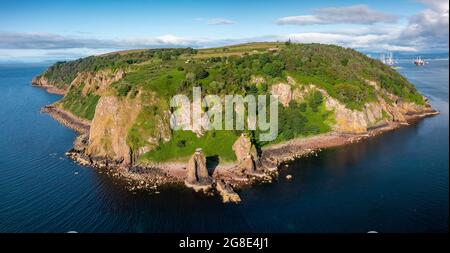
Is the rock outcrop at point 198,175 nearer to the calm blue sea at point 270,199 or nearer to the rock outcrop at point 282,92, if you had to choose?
the calm blue sea at point 270,199

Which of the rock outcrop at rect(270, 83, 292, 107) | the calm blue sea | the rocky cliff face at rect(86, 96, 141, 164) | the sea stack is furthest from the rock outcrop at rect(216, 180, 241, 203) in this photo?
the rock outcrop at rect(270, 83, 292, 107)

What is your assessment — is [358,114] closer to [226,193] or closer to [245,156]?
[245,156]

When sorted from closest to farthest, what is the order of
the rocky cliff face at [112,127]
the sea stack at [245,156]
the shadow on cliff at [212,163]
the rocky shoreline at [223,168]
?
the rocky shoreline at [223,168] < the sea stack at [245,156] < the shadow on cliff at [212,163] < the rocky cliff face at [112,127]

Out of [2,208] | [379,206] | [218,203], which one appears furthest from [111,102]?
[379,206]

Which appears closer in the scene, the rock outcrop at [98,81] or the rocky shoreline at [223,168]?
the rocky shoreline at [223,168]

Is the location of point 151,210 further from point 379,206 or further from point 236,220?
point 379,206

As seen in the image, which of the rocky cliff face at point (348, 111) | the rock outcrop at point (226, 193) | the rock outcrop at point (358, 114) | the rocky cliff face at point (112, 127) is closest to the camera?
the rock outcrop at point (226, 193)

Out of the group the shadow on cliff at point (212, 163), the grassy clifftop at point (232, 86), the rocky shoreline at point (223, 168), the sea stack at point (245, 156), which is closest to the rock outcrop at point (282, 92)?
the grassy clifftop at point (232, 86)

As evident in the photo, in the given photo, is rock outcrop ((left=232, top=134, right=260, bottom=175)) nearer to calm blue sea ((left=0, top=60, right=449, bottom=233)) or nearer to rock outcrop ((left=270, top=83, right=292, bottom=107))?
calm blue sea ((left=0, top=60, right=449, bottom=233))
